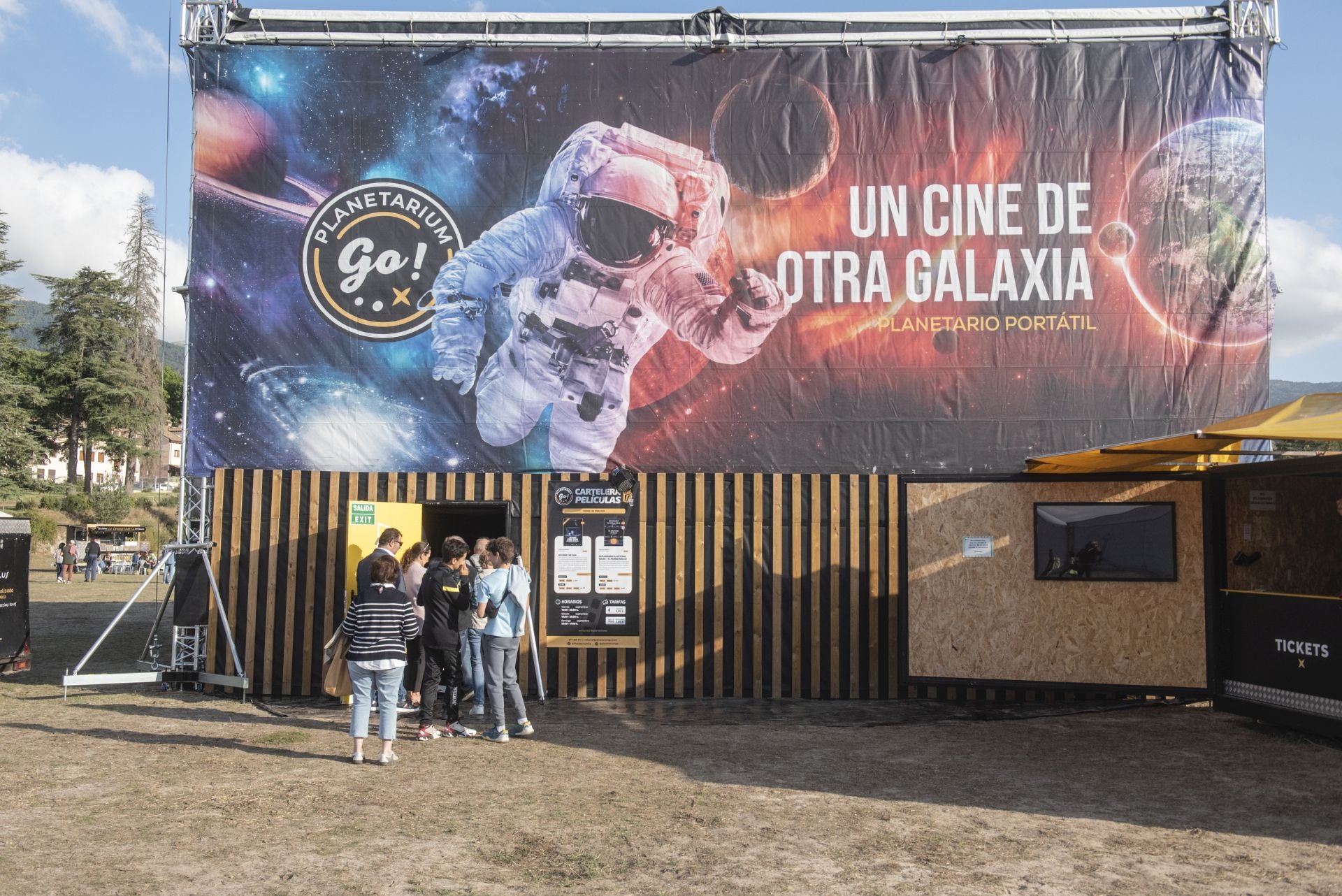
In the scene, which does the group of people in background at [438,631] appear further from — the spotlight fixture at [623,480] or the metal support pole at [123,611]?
the metal support pole at [123,611]

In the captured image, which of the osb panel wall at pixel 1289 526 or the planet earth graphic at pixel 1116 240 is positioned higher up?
the planet earth graphic at pixel 1116 240

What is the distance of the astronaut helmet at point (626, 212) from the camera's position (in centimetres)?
1360

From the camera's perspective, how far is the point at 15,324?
174ft

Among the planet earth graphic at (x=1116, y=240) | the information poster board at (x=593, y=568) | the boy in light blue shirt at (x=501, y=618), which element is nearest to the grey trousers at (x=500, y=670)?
the boy in light blue shirt at (x=501, y=618)

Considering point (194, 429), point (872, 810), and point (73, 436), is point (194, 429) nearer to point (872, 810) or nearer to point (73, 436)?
point (872, 810)

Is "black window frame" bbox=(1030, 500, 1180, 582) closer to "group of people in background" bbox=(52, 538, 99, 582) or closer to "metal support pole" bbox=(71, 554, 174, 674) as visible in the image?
"metal support pole" bbox=(71, 554, 174, 674)

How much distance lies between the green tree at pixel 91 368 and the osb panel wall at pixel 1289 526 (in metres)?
64.7

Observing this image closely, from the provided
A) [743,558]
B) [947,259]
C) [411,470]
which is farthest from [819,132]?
[411,470]

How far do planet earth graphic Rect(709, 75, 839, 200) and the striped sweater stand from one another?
744 centimetres

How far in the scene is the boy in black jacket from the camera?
9.52 m

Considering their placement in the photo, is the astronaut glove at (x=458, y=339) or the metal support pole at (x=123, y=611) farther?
the astronaut glove at (x=458, y=339)

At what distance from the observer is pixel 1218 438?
901cm

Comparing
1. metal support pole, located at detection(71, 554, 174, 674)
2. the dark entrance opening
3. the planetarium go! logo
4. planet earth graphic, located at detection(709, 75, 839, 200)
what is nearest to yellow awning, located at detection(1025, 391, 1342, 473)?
planet earth graphic, located at detection(709, 75, 839, 200)

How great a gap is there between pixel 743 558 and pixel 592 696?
7.43 ft
